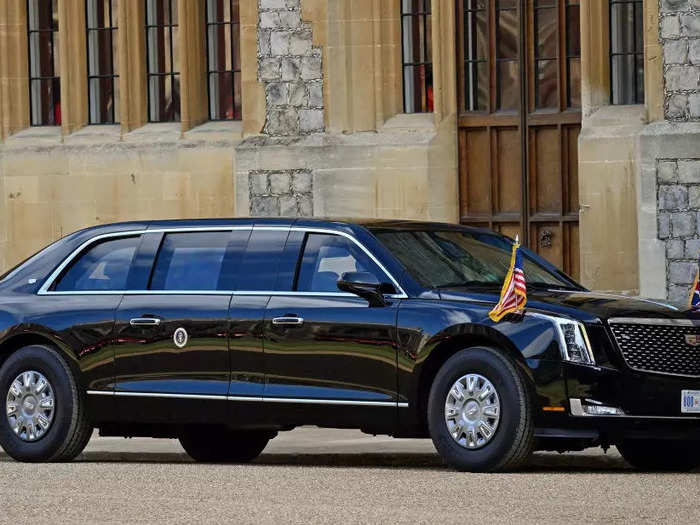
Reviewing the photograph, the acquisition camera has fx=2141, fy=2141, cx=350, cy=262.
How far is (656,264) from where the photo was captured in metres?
21.4

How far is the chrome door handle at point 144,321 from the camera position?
1284 cm

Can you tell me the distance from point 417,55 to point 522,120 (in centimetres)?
148

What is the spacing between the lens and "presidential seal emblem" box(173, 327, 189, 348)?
12.7 metres

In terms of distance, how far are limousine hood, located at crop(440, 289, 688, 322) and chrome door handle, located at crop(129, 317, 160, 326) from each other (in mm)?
1866

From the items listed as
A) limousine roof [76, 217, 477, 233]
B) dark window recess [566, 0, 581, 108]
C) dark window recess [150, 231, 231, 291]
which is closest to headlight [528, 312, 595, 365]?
limousine roof [76, 217, 477, 233]

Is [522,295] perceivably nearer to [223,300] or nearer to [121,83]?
[223,300]

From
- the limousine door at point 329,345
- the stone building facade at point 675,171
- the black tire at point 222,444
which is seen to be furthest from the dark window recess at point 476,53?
the limousine door at point 329,345

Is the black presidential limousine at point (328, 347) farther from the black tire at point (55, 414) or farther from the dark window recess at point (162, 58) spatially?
the dark window recess at point (162, 58)

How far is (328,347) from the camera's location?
12.2m

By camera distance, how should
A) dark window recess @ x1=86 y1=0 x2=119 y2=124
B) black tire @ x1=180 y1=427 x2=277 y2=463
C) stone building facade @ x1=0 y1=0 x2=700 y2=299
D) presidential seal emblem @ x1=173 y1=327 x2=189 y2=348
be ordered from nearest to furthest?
presidential seal emblem @ x1=173 y1=327 x2=189 y2=348 < black tire @ x1=180 y1=427 x2=277 y2=463 < stone building facade @ x1=0 y1=0 x2=700 y2=299 < dark window recess @ x1=86 y1=0 x2=119 y2=124

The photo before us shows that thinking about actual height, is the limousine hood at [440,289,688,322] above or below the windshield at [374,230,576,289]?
below

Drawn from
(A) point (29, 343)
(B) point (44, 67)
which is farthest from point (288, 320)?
(B) point (44, 67)

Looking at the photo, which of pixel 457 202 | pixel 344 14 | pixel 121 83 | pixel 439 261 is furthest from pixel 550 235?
pixel 439 261

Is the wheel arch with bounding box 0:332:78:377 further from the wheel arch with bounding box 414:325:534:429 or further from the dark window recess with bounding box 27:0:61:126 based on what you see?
the dark window recess with bounding box 27:0:61:126
